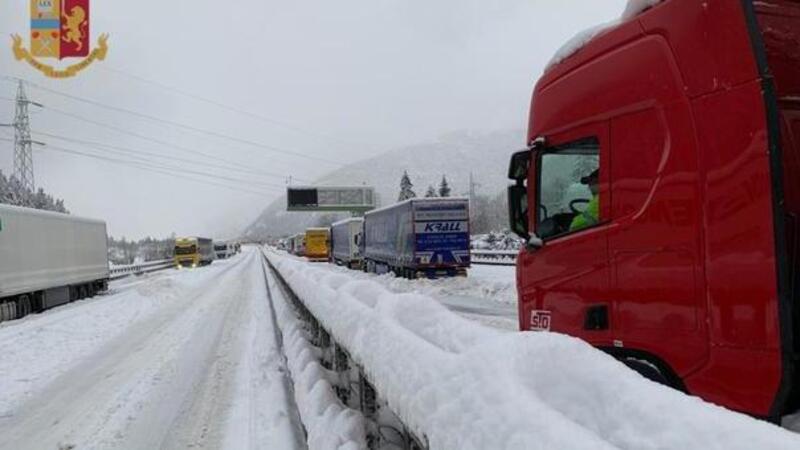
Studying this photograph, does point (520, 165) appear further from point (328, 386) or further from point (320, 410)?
point (328, 386)

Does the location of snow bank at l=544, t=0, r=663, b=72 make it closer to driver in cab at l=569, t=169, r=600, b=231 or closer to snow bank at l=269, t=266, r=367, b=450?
driver in cab at l=569, t=169, r=600, b=231

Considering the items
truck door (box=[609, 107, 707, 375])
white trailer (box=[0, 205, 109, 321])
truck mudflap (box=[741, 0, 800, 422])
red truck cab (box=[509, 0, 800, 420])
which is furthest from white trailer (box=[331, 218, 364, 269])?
truck mudflap (box=[741, 0, 800, 422])

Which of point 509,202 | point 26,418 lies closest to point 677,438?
point 509,202

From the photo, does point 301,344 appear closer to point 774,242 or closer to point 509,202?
point 509,202

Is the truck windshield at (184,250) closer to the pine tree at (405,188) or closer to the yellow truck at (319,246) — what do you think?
the yellow truck at (319,246)

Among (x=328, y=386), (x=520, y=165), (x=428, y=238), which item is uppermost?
(x=520, y=165)

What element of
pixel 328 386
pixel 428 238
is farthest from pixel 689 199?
pixel 428 238

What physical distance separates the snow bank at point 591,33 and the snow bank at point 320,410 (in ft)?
10.1

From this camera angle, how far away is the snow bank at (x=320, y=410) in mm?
5004

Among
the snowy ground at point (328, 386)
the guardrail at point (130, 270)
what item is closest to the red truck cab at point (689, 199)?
the snowy ground at point (328, 386)

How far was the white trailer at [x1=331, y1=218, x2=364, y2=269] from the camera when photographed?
51.2 metres

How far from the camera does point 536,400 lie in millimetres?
2279

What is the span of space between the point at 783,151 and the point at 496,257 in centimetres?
4491

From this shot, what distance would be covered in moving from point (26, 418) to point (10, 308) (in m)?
16.4
